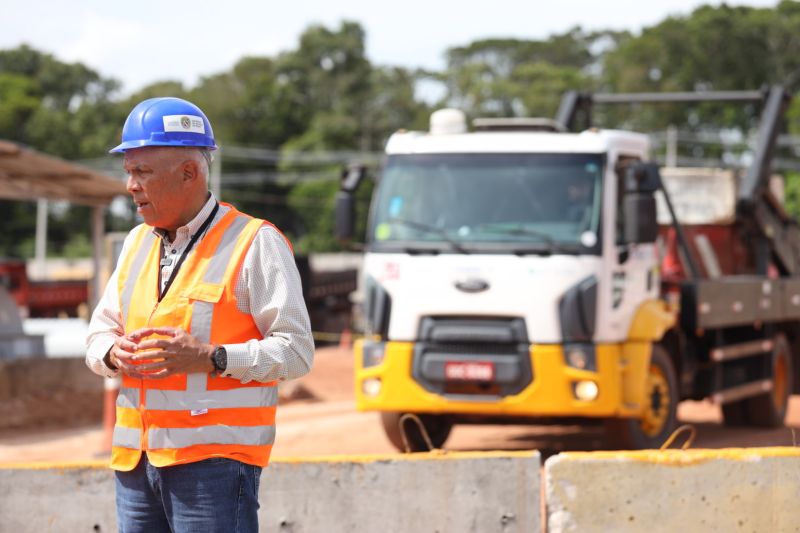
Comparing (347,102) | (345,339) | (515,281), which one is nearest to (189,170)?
(515,281)

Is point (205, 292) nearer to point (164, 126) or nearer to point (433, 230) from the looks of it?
point (164, 126)

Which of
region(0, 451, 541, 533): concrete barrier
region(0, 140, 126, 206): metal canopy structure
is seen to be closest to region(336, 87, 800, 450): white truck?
region(0, 451, 541, 533): concrete barrier

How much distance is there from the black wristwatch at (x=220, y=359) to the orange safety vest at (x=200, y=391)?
63 mm

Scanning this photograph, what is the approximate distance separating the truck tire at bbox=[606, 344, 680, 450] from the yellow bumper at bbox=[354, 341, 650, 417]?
0.92 ft

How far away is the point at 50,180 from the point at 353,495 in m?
11.7

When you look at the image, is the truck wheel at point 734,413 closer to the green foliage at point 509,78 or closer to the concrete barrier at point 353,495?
the concrete barrier at point 353,495

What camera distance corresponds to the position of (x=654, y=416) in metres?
11.7

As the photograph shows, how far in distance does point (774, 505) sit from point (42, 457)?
8.29m

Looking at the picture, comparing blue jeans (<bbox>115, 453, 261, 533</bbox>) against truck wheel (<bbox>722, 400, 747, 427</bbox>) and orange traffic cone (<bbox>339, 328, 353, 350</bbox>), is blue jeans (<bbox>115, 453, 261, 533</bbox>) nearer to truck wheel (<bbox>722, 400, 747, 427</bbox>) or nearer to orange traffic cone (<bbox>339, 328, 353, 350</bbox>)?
truck wheel (<bbox>722, 400, 747, 427</bbox>)

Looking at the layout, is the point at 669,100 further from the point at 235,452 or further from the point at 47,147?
the point at 47,147

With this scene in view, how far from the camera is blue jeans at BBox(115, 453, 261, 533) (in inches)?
153

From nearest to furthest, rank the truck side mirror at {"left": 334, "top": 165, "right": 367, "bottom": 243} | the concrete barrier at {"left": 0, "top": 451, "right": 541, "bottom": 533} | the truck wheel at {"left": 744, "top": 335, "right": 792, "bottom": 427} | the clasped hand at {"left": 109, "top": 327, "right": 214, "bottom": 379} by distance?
the clasped hand at {"left": 109, "top": 327, "right": 214, "bottom": 379} < the concrete barrier at {"left": 0, "top": 451, "right": 541, "bottom": 533} < the truck side mirror at {"left": 334, "top": 165, "right": 367, "bottom": 243} < the truck wheel at {"left": 744, "top": 335, "right": 792, "bottom": 427}

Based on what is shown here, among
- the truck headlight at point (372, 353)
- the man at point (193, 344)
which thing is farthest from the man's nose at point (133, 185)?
the truck headlight at point (372, 353)

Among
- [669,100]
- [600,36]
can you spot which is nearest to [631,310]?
[669,100]
